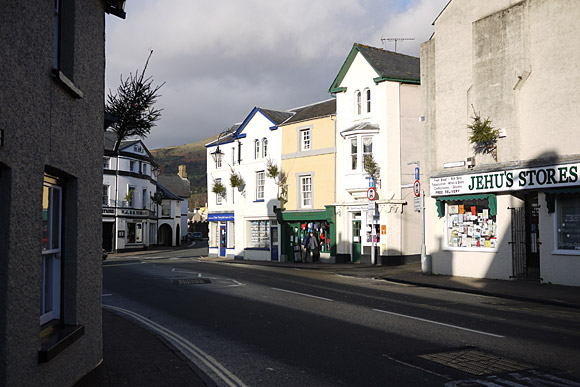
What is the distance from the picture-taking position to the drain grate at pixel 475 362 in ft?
22.5

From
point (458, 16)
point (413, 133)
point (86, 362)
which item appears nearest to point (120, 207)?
point (413, 133)

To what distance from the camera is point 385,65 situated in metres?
28.6

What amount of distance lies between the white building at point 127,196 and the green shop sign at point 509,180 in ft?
112

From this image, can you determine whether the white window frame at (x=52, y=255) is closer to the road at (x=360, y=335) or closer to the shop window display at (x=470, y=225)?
the road at (x=360, y=335)

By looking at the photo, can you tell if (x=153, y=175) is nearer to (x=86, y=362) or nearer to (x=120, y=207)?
(x=120, y=207)

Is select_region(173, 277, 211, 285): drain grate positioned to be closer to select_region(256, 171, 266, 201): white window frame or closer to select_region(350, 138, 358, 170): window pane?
select_region(350, 138, 358, 170): window pane

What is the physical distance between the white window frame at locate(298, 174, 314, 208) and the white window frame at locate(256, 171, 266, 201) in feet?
12.7

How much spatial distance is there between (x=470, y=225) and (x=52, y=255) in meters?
17.2

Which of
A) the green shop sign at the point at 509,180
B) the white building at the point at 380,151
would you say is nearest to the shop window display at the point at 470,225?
the green shop sign at the point at 509,180

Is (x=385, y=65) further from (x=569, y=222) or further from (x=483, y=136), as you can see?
(x=569, y=222)

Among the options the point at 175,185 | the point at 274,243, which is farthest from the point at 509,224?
the point at 175,185

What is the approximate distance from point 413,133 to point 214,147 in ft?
63.0

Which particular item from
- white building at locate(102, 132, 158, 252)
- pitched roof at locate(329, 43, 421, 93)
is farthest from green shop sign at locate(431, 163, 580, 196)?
white building at locate(102, 132, 158, 252)

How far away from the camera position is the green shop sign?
16.4 metres
